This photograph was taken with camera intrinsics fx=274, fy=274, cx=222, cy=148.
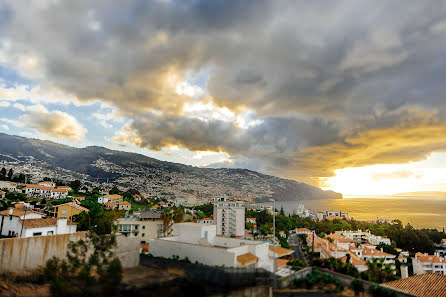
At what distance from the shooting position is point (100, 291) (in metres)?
10.8

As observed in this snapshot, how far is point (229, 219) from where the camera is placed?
65875 millimetres

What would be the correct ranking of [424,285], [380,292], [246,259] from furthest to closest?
[424,285], [246,259], [380,292]

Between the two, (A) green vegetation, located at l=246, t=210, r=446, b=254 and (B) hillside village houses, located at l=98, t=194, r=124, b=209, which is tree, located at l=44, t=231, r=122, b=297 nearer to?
(A) green vegetation, located at l=246, t=210, r=446, b=254

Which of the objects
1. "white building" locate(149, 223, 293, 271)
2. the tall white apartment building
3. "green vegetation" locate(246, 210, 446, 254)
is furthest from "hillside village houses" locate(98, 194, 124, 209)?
"white building" locate(149, 223, 293, 271)

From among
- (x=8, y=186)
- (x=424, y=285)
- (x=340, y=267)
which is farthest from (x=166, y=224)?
(x=8, y=186)

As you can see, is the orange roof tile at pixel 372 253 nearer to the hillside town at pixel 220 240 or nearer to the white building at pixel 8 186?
the hillside town at pixel 220 240

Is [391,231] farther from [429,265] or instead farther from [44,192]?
[44,192]

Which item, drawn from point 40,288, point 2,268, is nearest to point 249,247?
point 40,288

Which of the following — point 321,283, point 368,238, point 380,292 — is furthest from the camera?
Answer: point 368,238

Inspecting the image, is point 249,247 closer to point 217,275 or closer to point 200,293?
point 217,275

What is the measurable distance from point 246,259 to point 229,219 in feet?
144

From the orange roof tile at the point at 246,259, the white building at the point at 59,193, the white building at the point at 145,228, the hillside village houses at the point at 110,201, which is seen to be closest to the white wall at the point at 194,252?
A: the orange roof tile at the point at 246,259

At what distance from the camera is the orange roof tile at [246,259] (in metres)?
21.9

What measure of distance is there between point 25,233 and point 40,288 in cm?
1757
